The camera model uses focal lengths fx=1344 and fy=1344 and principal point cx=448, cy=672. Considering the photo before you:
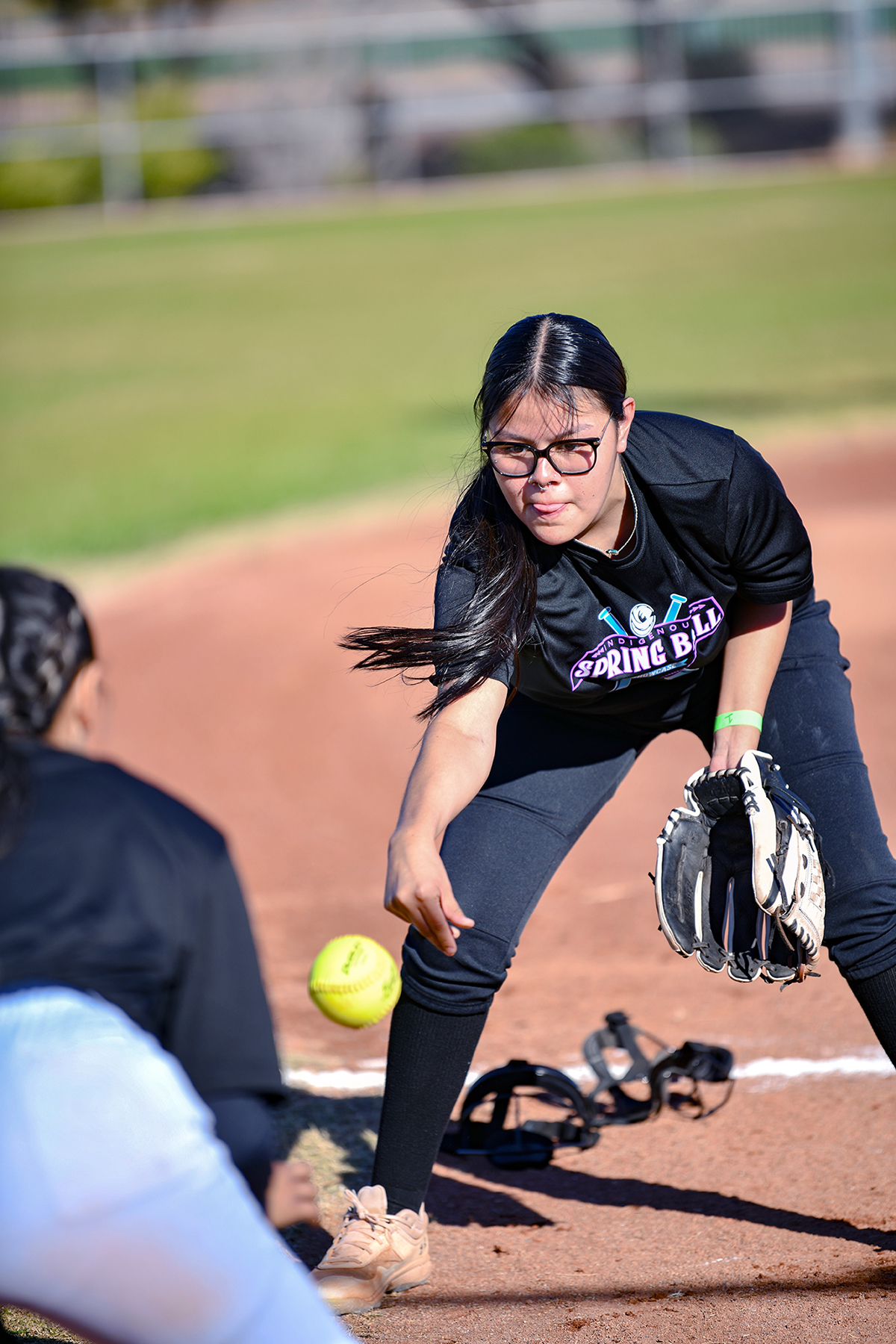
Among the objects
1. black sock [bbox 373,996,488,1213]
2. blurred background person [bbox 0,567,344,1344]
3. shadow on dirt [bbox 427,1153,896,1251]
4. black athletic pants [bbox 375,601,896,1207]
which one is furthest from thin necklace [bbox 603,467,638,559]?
shadow on dirt [bbox 427,1153,896,1251]

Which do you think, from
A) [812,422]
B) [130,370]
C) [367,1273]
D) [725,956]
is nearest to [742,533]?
[725,956]

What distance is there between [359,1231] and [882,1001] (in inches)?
41.3

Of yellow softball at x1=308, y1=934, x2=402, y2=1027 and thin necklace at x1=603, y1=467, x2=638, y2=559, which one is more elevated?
thin necklace at x1=603, y1=467, x2=638, y2=559

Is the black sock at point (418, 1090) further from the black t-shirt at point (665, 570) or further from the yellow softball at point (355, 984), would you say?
the black t-shirt at point (665, 570)

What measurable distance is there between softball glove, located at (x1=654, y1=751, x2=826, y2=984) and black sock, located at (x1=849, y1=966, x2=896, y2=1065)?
11 centimetres

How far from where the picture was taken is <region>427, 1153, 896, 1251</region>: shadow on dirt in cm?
269

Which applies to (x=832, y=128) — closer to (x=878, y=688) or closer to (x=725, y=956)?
(x=878, y=688)

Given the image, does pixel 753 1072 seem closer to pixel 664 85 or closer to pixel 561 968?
pixel 561 968

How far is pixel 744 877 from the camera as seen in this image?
265cm

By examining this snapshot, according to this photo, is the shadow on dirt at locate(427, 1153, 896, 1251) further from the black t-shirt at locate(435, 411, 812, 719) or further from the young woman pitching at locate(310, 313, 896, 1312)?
the black t-shirt at locate(435, 411, 812, 719)

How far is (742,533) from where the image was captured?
101 inches

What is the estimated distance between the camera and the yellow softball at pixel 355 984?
9.04 ft

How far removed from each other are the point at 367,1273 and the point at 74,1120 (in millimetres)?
1204

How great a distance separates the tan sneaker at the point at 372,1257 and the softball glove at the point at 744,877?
73 centimetres
